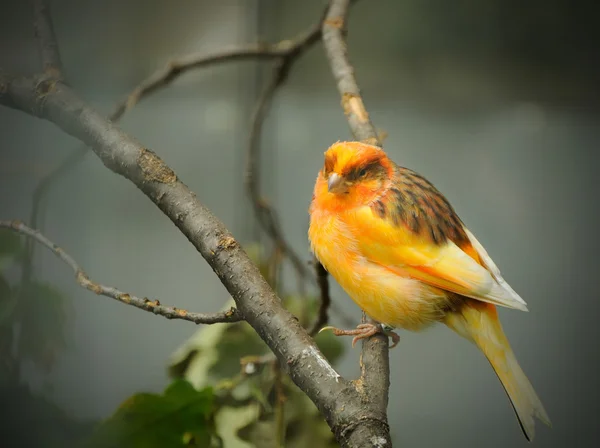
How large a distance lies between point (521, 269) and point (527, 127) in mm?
337

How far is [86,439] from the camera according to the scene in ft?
2.30

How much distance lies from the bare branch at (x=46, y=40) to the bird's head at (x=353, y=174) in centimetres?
33

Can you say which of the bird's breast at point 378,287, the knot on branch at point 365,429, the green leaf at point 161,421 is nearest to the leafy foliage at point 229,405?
the green leaf at point 161,421

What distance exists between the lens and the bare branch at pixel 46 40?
2.19 ft

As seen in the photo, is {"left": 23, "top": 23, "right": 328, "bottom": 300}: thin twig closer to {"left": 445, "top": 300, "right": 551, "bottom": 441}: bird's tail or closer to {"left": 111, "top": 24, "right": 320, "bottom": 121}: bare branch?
{"left": 111, "top": 24, "right": 320, "bottom": 121}: bare branch

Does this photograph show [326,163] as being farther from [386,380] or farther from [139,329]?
[139,329]

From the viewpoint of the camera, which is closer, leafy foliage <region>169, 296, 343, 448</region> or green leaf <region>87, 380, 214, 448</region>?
green leaf <region>87, 380, 214, 448</region>

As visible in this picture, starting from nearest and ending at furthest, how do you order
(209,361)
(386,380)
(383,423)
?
(383,423) → (386,380) → (209,361)

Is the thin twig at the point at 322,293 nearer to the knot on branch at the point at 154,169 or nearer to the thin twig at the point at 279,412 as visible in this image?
the thin twig at the point at 279,412

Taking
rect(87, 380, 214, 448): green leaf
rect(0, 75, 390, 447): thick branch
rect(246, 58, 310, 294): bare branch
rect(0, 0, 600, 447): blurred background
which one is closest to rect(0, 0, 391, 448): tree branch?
rect(0, 75, 390, 447): thick branch

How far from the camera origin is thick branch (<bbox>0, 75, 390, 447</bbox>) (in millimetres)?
501

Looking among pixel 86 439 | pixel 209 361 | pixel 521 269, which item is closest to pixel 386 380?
pixel 86 439

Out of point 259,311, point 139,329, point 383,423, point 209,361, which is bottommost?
point 383,423

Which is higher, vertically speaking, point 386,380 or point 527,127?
point 527,127
